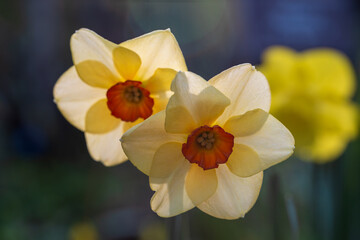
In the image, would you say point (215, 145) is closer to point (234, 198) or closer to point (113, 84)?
point (234, 198)

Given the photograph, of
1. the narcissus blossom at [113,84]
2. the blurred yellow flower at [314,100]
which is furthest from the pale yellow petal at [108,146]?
the blurred yellow flower at [314,100]

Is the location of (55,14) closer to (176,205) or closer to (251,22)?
(251,22)

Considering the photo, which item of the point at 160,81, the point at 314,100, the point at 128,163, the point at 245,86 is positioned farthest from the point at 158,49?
→ the point at 128,163

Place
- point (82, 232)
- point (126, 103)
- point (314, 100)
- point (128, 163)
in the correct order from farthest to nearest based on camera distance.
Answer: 1. point (128, 163)
2. point (82, 232)
3. point (314, 100)
4. point (126, 103)

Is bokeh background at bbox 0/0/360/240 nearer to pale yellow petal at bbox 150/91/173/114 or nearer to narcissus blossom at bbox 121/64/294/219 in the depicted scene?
narcissus blossom at bbox 121/64/294/219

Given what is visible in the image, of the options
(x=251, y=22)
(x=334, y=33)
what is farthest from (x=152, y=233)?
(x=334, y=33)

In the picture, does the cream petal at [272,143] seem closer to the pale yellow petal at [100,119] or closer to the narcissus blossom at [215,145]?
the narcissus blossom at [215,145]

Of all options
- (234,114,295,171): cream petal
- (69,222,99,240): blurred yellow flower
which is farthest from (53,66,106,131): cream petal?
(69,222,99,240): blurred yellow flower
